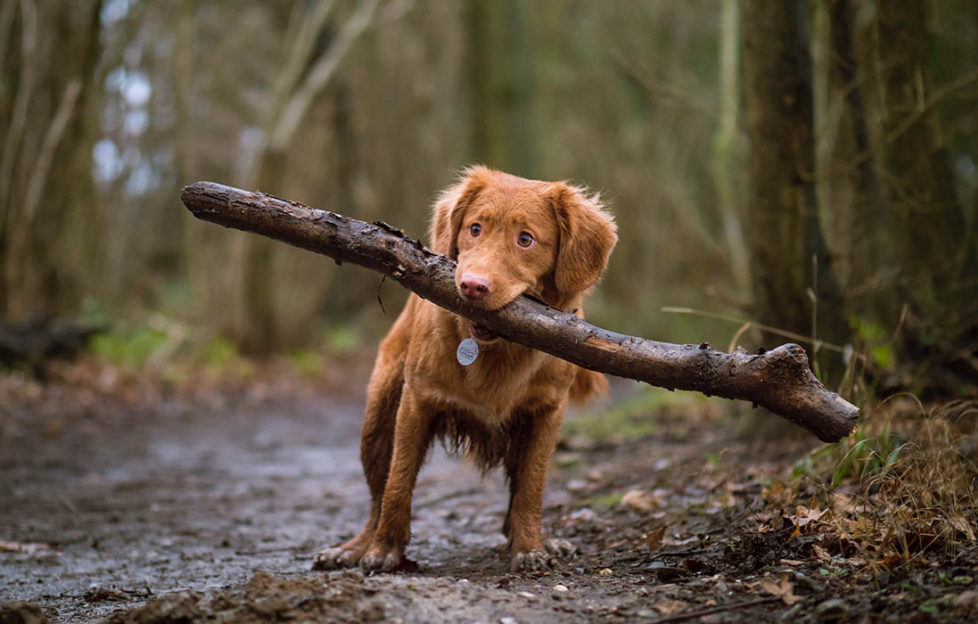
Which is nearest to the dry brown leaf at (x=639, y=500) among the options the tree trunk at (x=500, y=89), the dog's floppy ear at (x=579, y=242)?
the dog's floppy ear at (x=579, y=242)

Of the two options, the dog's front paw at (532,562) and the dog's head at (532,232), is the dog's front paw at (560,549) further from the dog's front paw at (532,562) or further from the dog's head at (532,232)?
the dog's head at (532,232)

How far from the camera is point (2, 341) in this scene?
9.60 metres

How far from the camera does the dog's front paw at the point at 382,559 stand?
4289 millimetres

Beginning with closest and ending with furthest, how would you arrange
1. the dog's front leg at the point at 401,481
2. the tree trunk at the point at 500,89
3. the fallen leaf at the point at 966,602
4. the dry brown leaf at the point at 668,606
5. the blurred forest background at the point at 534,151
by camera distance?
the fallen leaf at the point at 966,602, the dry brown leaf at the point at 668,606, the dog's front leg at the point at 401,481, the blurred forest background at the point at 534,151, the tree trunk at the point at 500,89

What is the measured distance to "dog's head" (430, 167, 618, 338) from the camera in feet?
13.4

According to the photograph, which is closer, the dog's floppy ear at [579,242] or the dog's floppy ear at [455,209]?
the dog's floppy ear at [579,242]

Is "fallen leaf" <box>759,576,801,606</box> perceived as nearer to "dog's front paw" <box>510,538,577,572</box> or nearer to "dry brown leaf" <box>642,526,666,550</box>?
"dry brown leaf" <box>642,526,666,550</box>

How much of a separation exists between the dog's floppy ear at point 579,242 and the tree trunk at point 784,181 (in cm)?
176

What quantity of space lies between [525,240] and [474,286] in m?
0.65

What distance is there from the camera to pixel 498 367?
13.8 feet

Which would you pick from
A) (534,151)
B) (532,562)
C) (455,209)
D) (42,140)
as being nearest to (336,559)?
(532,562)

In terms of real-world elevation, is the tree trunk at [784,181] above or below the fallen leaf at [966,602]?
above

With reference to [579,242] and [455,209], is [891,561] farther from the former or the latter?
[455,209]

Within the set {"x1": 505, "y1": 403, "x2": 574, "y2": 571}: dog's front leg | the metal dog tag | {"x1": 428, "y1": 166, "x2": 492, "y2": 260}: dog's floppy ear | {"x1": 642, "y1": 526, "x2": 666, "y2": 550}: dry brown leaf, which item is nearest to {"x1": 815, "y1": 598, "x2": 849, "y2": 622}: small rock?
{"x1": 642, "y1": 526, "x2": 666, "y2": 550}: dry brown leaf
